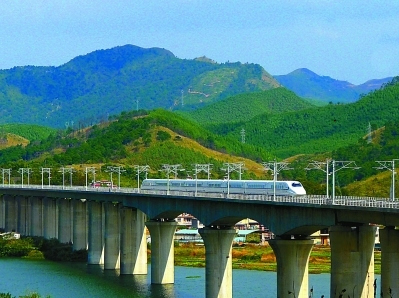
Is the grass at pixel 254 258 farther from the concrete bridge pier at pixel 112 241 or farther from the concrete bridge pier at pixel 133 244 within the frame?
the concrete bridge pier at pixel 133 244

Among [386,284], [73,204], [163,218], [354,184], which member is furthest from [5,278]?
[354,184]

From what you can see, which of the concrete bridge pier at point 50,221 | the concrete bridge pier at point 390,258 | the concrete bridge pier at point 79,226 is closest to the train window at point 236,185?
the concrete bridge pier at point 390,258

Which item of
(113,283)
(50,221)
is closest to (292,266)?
(113,283)

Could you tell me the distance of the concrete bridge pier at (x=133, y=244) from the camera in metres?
119

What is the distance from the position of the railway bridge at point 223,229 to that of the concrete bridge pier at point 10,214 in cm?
1545

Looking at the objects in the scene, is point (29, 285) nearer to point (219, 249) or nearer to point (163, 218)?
point (163, 218)

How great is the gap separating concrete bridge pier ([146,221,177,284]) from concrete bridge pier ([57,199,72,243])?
40.5m

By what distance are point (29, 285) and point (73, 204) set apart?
36679 mm

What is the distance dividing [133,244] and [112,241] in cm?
781

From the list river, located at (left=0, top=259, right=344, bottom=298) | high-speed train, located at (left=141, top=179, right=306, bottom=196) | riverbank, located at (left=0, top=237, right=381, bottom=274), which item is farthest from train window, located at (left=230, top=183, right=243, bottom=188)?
riverbank, located at (left=0, top=237, right=381, bottom=274)

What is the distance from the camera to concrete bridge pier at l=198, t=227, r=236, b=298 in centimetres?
9406

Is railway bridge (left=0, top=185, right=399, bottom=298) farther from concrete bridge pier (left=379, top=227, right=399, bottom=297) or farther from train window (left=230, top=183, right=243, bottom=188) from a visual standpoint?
train window (left=230, top=183, right=243, bottom=188)

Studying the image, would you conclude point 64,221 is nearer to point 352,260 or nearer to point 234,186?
point 234,186

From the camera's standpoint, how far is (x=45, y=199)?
16012 centimetres
